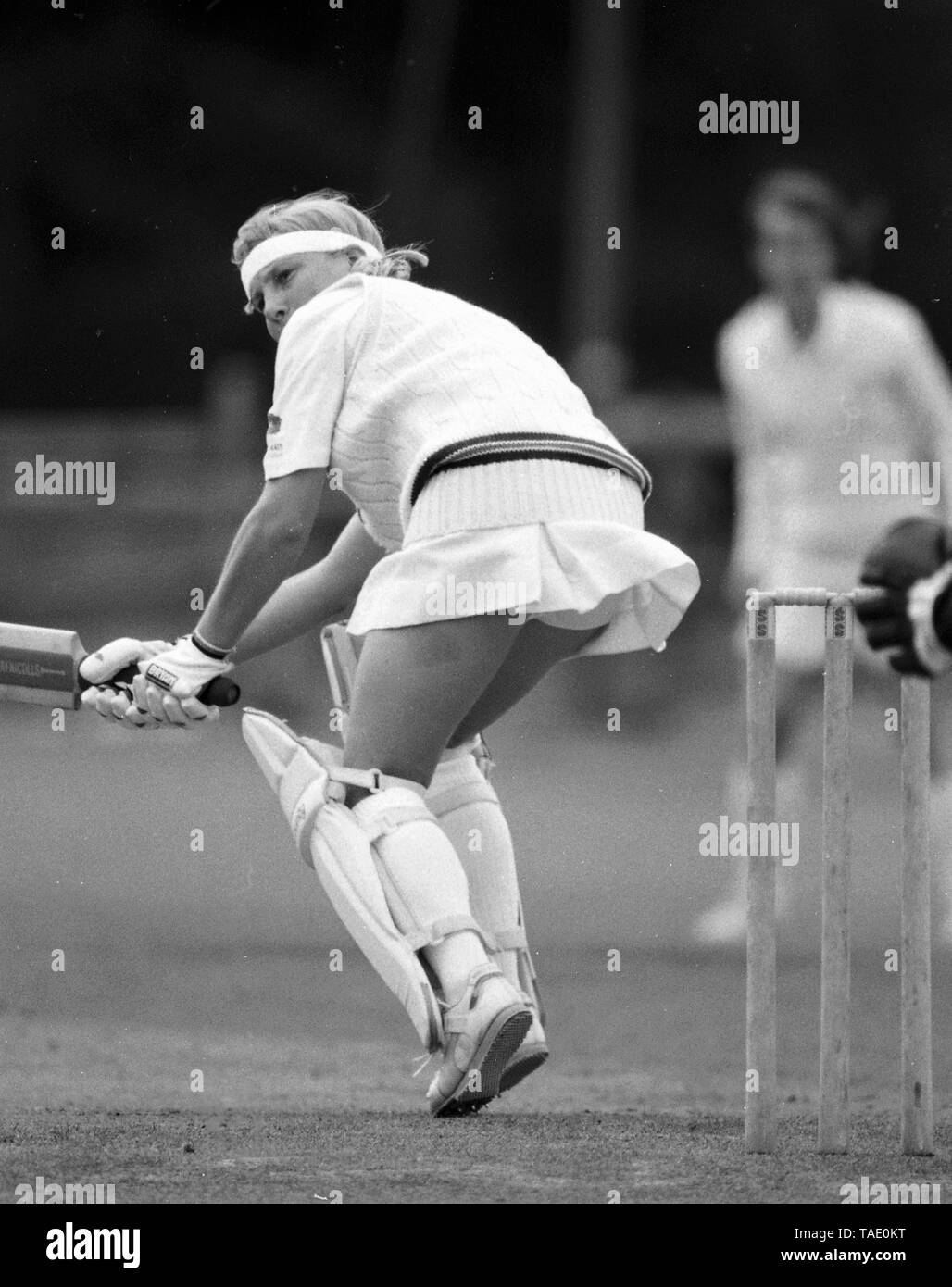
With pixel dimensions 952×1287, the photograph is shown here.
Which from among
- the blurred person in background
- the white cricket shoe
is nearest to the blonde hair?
the white cricket shoe

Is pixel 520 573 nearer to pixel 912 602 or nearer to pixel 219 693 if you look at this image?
pixel 219 693

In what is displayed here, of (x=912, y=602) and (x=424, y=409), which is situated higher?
(x=424, y=409)

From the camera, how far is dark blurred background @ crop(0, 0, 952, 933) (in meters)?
17.6

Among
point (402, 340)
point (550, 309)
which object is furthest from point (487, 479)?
point (550, 309)

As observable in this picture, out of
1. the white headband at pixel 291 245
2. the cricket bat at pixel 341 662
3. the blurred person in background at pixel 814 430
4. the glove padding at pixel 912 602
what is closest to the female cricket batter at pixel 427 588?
the white headband at pixel 291 245

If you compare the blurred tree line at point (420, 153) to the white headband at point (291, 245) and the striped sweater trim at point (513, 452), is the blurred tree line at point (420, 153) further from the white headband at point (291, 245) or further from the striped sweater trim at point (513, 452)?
the striped sweater trim at point (513, 452)

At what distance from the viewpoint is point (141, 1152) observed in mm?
4234

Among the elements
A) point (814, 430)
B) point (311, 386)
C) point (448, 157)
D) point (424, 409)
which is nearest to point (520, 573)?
point (424, 409)

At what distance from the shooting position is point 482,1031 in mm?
4215

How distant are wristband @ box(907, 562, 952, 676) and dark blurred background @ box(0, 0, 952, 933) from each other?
13.0 meters

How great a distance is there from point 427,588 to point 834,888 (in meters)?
0.83

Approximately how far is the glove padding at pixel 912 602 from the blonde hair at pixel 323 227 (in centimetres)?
175

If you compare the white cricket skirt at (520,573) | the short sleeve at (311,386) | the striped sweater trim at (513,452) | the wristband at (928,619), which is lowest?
the wristband at (928,619)

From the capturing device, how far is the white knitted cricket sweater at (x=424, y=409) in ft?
14.5
